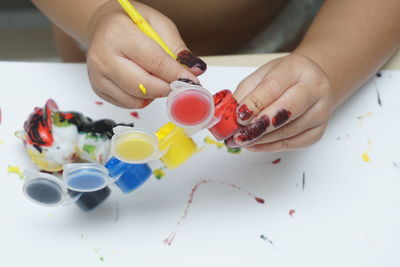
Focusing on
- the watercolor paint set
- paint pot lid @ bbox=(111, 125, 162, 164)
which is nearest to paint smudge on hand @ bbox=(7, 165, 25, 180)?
the watercolor paint set

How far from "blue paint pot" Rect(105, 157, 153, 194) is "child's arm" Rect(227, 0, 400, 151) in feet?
0.27

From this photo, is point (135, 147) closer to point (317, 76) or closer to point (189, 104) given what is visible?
point (189, 104)

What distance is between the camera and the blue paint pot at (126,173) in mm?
358

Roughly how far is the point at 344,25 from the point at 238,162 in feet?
0.55

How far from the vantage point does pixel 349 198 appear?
417mm

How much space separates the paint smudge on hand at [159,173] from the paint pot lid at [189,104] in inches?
5.0

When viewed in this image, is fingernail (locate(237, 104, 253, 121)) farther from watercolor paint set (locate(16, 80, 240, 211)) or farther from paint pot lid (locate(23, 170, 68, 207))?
paint pot lid (locate(23, 170, 68, 207))

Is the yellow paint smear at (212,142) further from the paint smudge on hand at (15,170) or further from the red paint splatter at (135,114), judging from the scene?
the paint smudge on hand at (15,170)

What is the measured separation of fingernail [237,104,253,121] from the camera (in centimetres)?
33

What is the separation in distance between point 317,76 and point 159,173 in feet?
0.54

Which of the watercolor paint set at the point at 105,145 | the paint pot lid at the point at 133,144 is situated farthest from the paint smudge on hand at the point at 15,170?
the paint pot lid at the point at 133,144

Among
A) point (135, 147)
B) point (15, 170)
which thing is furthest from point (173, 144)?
point (15, 170)

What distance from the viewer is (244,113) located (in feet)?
1.09

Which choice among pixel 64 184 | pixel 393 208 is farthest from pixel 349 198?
pixel 64 184
